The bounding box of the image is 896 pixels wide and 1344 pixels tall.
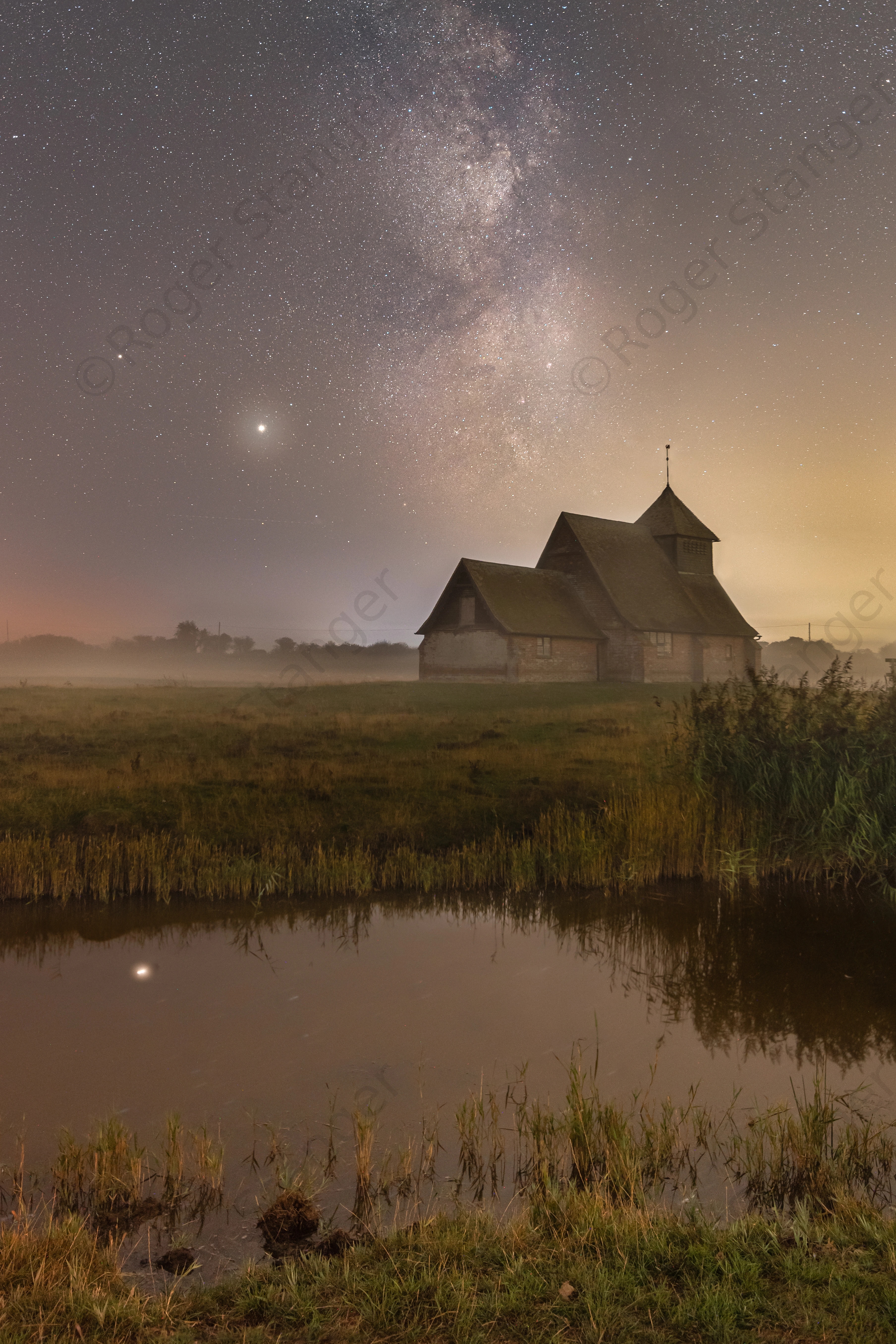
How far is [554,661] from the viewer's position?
37781 millimetres

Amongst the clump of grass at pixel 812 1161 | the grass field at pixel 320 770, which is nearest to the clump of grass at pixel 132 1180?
the clump of grass at pixel 812 1161

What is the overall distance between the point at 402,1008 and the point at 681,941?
290 centimetres

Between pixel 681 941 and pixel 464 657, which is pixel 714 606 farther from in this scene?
pixel 681 941

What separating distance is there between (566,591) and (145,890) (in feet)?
111

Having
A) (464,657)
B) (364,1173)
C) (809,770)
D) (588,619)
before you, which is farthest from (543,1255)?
(588,619)

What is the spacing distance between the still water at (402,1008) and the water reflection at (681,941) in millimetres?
29

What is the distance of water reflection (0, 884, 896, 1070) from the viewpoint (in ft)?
19.5

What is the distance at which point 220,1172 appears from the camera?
3.96 meters

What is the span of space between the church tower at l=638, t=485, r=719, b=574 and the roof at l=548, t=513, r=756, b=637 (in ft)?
1.13

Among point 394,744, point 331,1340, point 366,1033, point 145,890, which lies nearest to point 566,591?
point 394,744

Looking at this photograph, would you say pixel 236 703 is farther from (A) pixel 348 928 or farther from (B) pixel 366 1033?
(B) pixel 366 1033

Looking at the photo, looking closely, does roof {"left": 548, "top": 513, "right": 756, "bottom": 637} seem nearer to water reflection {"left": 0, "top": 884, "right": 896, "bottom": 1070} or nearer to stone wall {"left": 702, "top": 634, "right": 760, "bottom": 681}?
stone wall {"left": 702, "top": 634, "right": 760, "bottom": 681}

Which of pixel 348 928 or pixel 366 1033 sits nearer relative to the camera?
pixel 366 1033

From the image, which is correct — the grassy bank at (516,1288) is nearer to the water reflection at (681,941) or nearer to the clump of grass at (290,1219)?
the clump of grass at (290,1219)
